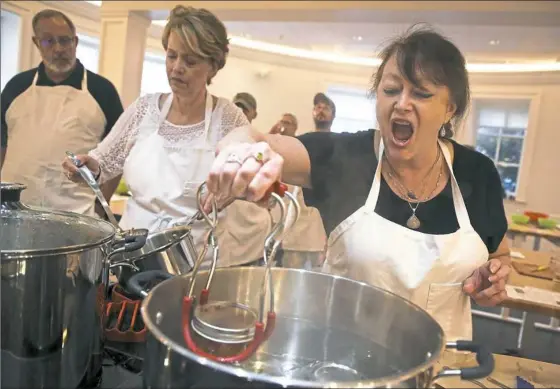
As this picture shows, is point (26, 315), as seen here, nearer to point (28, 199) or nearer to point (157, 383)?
point (157, 383)

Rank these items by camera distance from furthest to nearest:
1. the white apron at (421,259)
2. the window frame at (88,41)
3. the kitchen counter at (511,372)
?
1. the window frame at (88,41)
2. the white apron at (421,259)
3. the kitchen counter at (511,372)

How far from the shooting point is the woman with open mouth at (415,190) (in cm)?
54

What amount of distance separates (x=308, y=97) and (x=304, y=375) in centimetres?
47

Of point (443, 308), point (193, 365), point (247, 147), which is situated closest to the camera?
point (193, 365)

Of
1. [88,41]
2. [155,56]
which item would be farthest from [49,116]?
[155,56]

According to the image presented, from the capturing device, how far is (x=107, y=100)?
751 millimetres

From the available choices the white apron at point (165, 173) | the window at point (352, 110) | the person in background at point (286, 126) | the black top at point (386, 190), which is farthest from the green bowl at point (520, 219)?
the white apron at point (165, 173)

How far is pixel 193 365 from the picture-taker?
10.6 inches

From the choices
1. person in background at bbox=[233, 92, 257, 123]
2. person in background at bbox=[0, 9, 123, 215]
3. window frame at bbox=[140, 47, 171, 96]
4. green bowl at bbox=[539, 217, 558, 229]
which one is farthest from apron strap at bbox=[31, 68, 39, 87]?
green bowl at bbox=[539, 217, 558, 229]

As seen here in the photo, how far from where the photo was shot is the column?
0.88 m

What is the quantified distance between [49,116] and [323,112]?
0.38 meters

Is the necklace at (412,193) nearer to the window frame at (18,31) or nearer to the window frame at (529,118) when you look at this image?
the window frame at (529,118)

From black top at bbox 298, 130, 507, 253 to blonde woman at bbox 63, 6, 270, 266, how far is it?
7.4 inches

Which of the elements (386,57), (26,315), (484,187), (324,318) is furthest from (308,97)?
(26,315)
